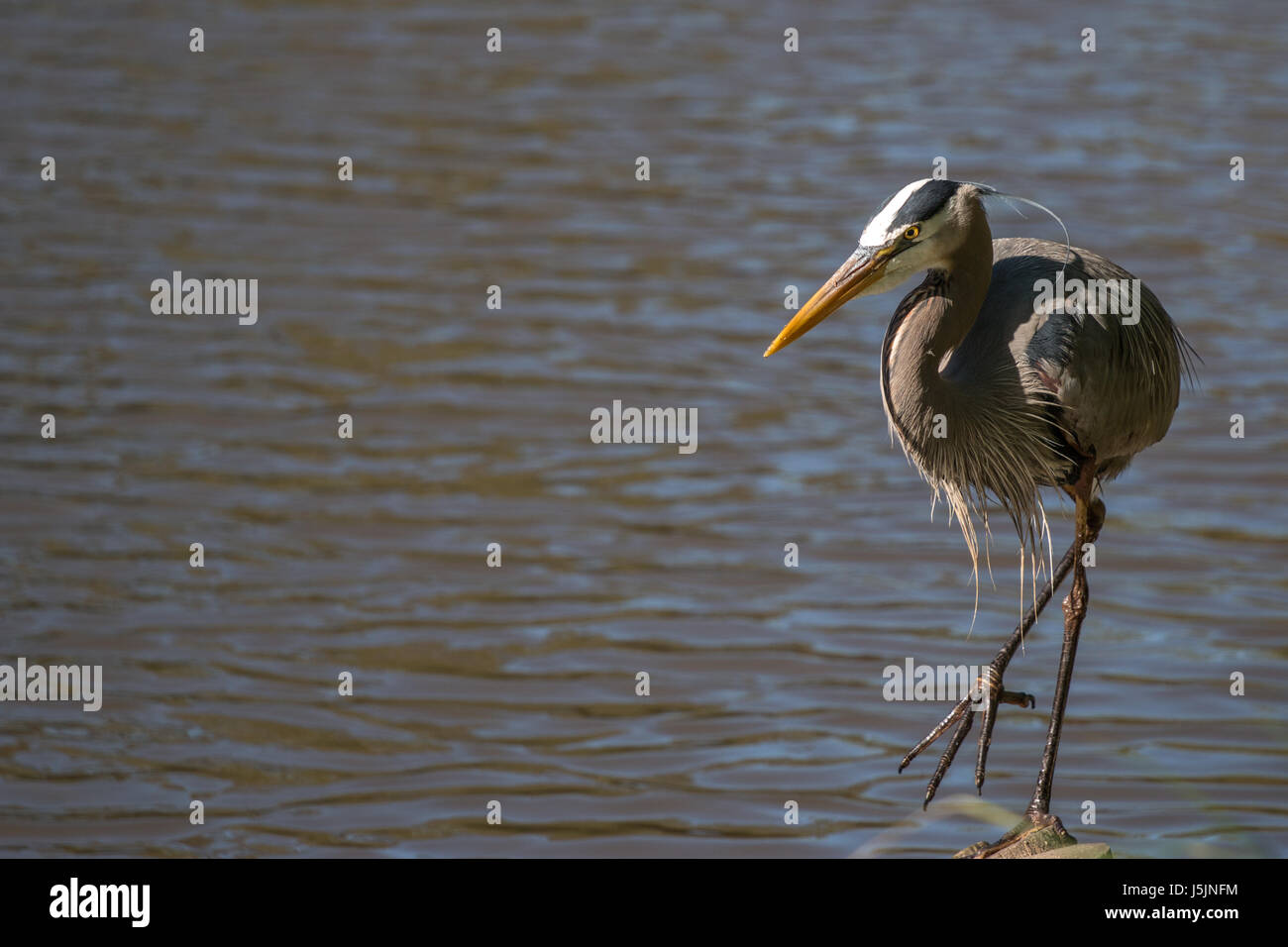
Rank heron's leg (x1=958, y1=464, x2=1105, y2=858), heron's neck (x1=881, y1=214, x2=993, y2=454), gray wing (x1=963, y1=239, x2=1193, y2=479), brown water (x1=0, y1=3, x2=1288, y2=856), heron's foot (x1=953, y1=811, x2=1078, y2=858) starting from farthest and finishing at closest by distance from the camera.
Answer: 1. brown water (x1=0, y1=3, x2=1288, y2=856)
2. heron's leg (x1=958, y1=464, x2=1105, y2=858)
3. gray wing (x1=963, y1=239, x2=1193, y2=479)
4. heron's neck (x1=881, y1=214, x2=993, y2=454)
5. heron's foot (x1=953, y1=811, x2=1078, y2=858)

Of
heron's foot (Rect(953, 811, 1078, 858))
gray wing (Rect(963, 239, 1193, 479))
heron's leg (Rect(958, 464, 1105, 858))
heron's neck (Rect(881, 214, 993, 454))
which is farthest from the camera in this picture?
heron's leg (Rect(958, 464, 1105, 858))

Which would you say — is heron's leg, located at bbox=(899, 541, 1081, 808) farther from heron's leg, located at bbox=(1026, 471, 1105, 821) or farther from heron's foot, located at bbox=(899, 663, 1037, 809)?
heron's leg, located at bbox=(1026, 471, 1105, 821)

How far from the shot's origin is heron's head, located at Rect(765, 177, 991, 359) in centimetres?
628

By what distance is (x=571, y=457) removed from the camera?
37.8 feet

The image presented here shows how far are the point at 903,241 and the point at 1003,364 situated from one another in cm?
69

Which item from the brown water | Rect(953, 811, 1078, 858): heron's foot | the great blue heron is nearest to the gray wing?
the great blue heron

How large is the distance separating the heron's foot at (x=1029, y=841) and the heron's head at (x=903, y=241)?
189 cm

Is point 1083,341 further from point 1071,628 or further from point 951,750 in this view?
point 951,750

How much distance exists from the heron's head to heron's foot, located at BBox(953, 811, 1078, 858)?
1889 mm

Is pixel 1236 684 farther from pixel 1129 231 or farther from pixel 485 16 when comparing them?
pixel 485 16

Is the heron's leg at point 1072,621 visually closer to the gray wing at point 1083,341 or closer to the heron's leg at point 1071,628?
the heron's leg at point 1071,628

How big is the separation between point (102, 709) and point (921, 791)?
13.1 ft

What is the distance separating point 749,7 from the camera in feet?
64.9
